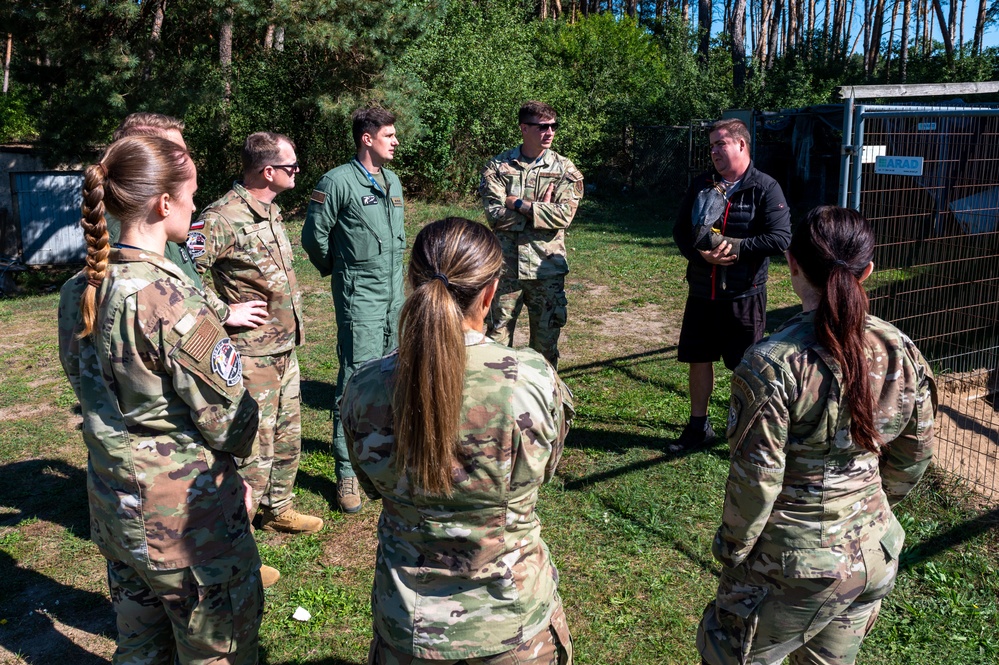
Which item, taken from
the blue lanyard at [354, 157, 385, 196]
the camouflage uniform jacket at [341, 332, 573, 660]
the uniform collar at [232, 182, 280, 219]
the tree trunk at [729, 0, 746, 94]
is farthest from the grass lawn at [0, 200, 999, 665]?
the tree trunk at [729, 0, 746, 94]

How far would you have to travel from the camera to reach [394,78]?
1556 cm

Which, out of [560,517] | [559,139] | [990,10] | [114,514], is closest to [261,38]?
[559,139]

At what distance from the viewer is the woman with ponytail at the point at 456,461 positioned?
5.92 ft

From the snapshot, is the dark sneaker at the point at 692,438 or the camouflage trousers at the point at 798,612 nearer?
the camouflage trousers at the point at 798,612

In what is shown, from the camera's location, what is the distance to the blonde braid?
2146 mm

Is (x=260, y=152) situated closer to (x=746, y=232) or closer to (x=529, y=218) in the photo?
(x=529, y=218)

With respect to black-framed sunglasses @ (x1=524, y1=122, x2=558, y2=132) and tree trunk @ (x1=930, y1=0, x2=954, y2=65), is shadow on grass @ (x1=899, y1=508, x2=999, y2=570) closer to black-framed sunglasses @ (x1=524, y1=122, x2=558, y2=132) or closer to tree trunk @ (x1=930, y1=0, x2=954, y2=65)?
black-framed sunglasses @ (x1=524, y1=122, x2=558, y2=132)

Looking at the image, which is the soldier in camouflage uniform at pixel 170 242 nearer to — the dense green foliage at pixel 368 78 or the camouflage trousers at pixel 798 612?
the camouflage trousers at pixel 798 612

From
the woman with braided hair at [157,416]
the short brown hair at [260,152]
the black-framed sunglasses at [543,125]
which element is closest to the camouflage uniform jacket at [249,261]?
the short brown hair at [260,152]

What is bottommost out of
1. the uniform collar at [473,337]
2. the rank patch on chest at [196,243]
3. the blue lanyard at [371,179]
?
the uniform collar at [473,337]

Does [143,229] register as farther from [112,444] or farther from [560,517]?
[560,517]

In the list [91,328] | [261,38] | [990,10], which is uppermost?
[990,10]

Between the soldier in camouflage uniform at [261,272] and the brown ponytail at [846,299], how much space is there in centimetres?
256

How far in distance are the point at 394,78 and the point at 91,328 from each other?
1439 cm
